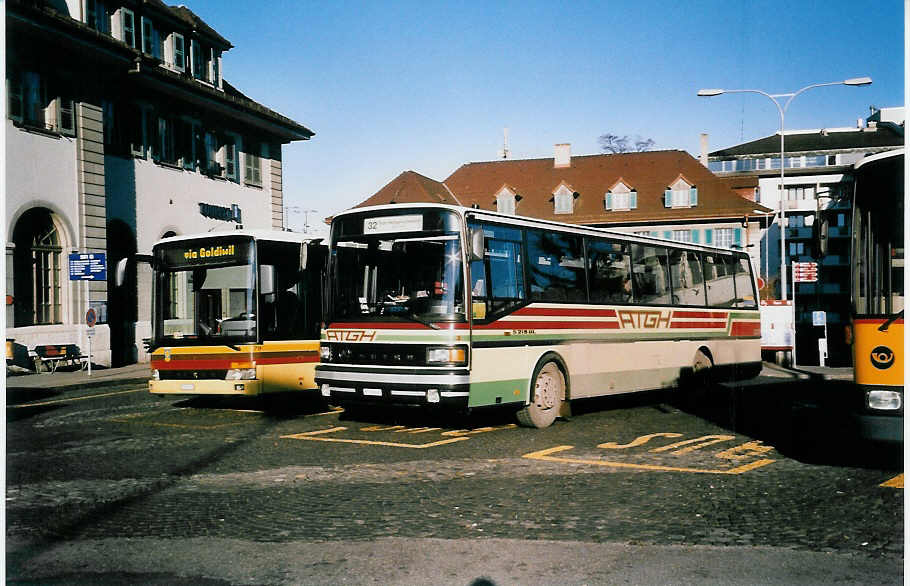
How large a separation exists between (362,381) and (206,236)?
408 centimetres

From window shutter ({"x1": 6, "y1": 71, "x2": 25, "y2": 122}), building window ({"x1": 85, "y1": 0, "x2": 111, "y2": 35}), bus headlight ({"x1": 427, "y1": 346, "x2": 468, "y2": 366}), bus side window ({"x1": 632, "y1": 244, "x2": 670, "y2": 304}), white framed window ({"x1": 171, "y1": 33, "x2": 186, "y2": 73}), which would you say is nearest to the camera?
bus headlight ({"x1": 427, "y1": 346, "x2": 468, "y2": 366})

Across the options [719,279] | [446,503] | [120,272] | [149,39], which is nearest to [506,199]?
[149,39]

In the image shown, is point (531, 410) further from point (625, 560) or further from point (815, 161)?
point (815, 161)

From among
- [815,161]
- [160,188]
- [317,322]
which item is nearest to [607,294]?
[317,322]

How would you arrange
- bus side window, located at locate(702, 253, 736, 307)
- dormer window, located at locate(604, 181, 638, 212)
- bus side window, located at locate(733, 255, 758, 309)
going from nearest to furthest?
bus side window, located at locate(702, 253, 736, 307) < bus side window, located at locate(733, 255, 758, 309) < dormer window, located at locate(604, 181, 638, 212)

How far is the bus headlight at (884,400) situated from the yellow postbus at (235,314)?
833cm

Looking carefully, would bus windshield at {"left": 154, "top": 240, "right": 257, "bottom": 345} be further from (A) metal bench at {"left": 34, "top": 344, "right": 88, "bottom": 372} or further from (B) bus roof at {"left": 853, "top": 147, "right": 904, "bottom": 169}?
(A) metal bench at {"left": 34, "top": 344, "right": 88, "bottom": 372}

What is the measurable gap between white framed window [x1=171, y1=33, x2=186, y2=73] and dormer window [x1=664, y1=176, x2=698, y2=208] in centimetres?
4402

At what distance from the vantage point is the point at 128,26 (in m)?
31.3

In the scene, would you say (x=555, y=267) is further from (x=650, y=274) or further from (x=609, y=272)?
(x=650, y=274)

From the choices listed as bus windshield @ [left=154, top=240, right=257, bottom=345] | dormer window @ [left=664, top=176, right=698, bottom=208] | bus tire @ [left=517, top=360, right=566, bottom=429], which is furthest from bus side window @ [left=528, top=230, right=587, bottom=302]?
dormer window @ [left=664, top=176, right=698, bottom=208]

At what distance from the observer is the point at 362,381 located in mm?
12820

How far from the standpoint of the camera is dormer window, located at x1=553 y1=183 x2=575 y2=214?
238 feet

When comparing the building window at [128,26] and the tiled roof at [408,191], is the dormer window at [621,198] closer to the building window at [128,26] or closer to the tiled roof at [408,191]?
the tiled roof at [408,191]
